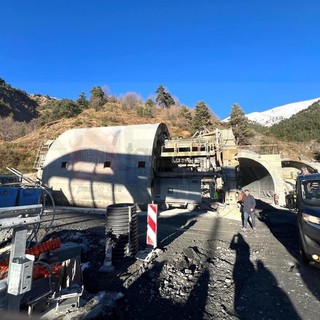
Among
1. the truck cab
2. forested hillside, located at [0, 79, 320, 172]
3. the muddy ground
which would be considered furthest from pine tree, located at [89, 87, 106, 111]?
the truck cab

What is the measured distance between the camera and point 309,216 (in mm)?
5750

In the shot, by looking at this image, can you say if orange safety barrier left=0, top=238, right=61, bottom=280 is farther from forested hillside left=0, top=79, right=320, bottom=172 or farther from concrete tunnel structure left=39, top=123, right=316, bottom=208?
forested hillside left=0, top=79, right=320, bottom=172

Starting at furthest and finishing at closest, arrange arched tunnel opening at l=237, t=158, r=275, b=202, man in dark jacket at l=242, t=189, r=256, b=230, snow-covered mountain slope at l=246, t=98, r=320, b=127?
snow-covered mountain slope at l=246, t=98, r=320, b=127, arched tunnel opening at l=237, t=158, r=275, b=202, man in dark jacket at l=242, t=189, r=256, b=230

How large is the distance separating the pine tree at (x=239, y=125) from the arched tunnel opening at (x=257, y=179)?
1713cm

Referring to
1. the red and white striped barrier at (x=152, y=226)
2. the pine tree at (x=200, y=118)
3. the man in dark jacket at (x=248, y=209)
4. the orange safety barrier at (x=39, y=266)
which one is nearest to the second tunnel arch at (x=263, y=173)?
the man in dark jacket at (x=248, y=209)

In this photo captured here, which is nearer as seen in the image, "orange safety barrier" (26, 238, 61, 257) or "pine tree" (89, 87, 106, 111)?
"orange safety barrier" (26, 238, 61, 257)

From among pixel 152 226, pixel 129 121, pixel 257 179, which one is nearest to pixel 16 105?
Result: pixel 129 121

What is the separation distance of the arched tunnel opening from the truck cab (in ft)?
64.5

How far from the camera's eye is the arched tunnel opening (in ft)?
89.5

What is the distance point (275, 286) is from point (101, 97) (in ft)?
198

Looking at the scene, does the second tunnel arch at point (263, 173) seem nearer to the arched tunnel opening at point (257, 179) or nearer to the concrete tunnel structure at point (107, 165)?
the arched tunnel opening at point (257, 179)

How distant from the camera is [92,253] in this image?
23.0 ft

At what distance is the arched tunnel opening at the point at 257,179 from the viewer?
2728 centimetres

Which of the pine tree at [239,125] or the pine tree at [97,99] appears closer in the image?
the pine tree at [239,125]
